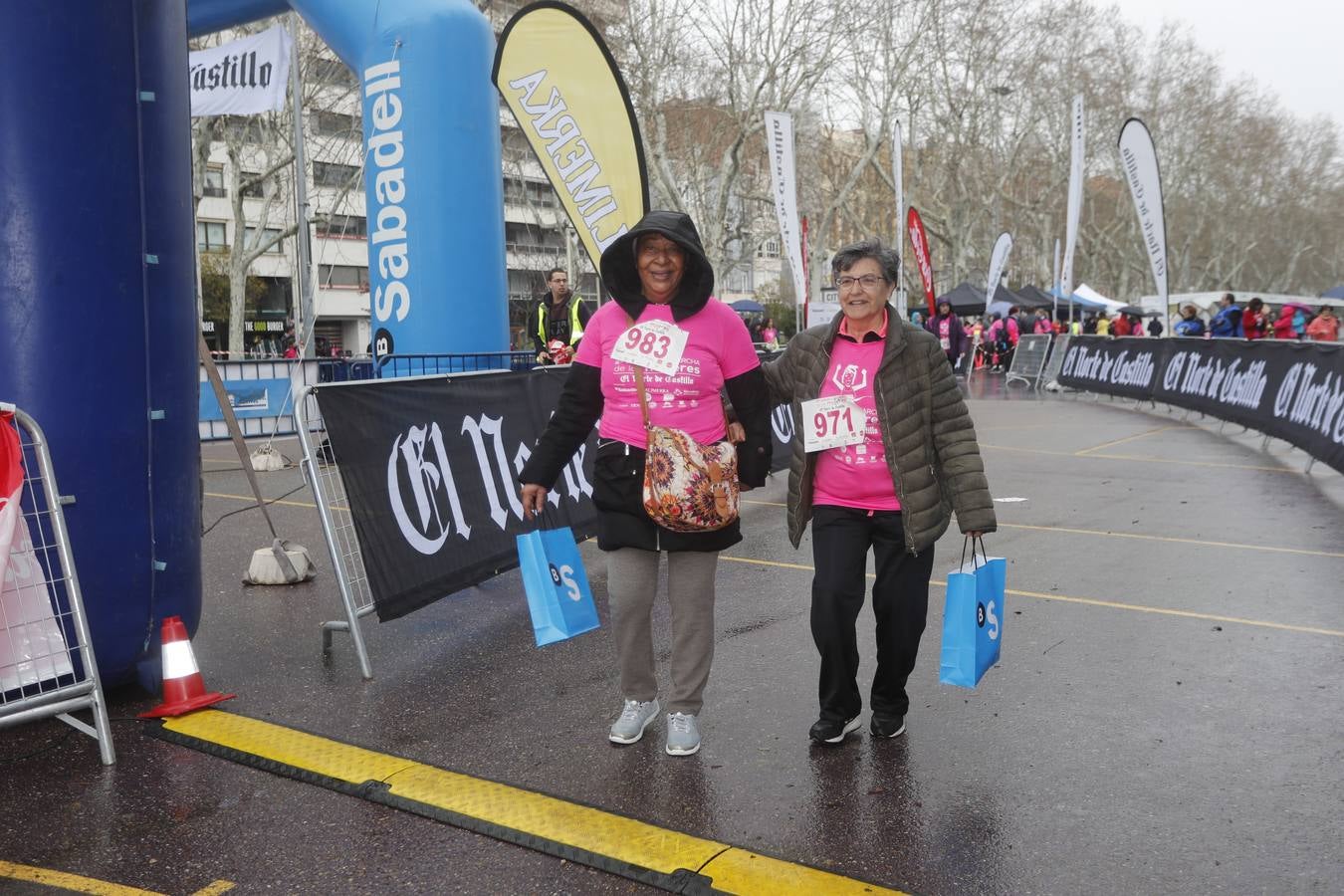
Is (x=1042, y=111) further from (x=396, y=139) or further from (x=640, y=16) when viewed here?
(x=396, y=139)

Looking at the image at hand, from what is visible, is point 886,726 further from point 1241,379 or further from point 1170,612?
point 1241,379

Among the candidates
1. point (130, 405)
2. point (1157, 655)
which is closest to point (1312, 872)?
point (1157, 655)

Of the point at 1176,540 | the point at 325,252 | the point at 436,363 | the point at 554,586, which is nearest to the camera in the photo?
the point at 554,586

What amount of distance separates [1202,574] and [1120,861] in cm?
393

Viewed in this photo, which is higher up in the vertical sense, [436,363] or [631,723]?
[436,363]

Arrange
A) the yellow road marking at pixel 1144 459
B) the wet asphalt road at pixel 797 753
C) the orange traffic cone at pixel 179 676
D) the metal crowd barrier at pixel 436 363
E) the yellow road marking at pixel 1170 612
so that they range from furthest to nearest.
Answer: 1. the yellow road marking at pixel 1144 459
2. the metal crowd barrier at pixel 436 363
3. the yellow road marking at pixel 1170 612
4. the orange traffic cone at pixel 179 676
5. the wet asphalt road at pixel 797 753

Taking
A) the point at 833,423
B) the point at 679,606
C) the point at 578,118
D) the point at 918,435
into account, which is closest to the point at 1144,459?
the point at 578,118

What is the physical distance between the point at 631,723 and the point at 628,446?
40.1 inches

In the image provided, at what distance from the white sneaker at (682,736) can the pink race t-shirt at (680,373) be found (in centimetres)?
97

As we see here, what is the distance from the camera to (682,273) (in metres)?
3.86

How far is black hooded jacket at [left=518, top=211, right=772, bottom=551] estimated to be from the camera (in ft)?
12.5

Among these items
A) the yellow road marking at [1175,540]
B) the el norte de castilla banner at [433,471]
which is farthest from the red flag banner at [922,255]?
the el norte de castilla banner at [433,471]

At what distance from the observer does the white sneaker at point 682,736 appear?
3.87 metres

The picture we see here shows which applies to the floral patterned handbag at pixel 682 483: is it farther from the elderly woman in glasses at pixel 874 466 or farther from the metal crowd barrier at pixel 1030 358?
the metal crowd barrier at pixel 1030 358
